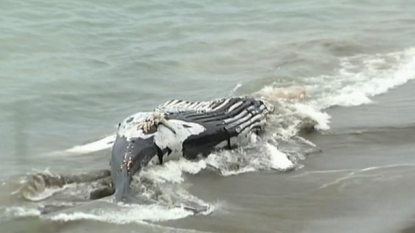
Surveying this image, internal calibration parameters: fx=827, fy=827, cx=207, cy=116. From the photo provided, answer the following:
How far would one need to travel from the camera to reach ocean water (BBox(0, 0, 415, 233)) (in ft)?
22.4

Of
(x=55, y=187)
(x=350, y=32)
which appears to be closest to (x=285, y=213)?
(x=55, y=187)

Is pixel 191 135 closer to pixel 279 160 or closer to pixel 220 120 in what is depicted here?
pixel 220 120

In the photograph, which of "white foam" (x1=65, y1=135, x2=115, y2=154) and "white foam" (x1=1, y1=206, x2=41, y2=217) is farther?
"white foam" (x1=65, y1=135, x2=115, y2=154)

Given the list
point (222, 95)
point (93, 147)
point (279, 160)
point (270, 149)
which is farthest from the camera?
point (222, 95)

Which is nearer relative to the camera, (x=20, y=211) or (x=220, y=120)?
(x=20, y=211)

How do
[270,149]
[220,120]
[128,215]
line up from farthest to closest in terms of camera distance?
[220,120]
[270,149]
[128,215]

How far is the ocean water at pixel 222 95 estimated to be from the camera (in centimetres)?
682

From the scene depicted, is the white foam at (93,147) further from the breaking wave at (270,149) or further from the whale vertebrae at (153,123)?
the whale vertebrae at (153,123)

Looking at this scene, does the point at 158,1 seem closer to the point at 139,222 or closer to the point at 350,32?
the point at 350,32

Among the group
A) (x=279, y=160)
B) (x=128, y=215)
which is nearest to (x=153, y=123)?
(x=279, y=160)

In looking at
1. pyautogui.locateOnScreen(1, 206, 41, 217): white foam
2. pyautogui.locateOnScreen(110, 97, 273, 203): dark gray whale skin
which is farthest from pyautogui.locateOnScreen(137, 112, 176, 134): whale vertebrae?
pyautogui.locateOnScreen(1, 206, 41, 217): white foam

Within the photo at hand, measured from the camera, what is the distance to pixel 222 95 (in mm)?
11672

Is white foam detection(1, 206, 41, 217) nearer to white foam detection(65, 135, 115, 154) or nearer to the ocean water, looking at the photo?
the ocean water

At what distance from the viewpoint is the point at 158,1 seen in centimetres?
2030
